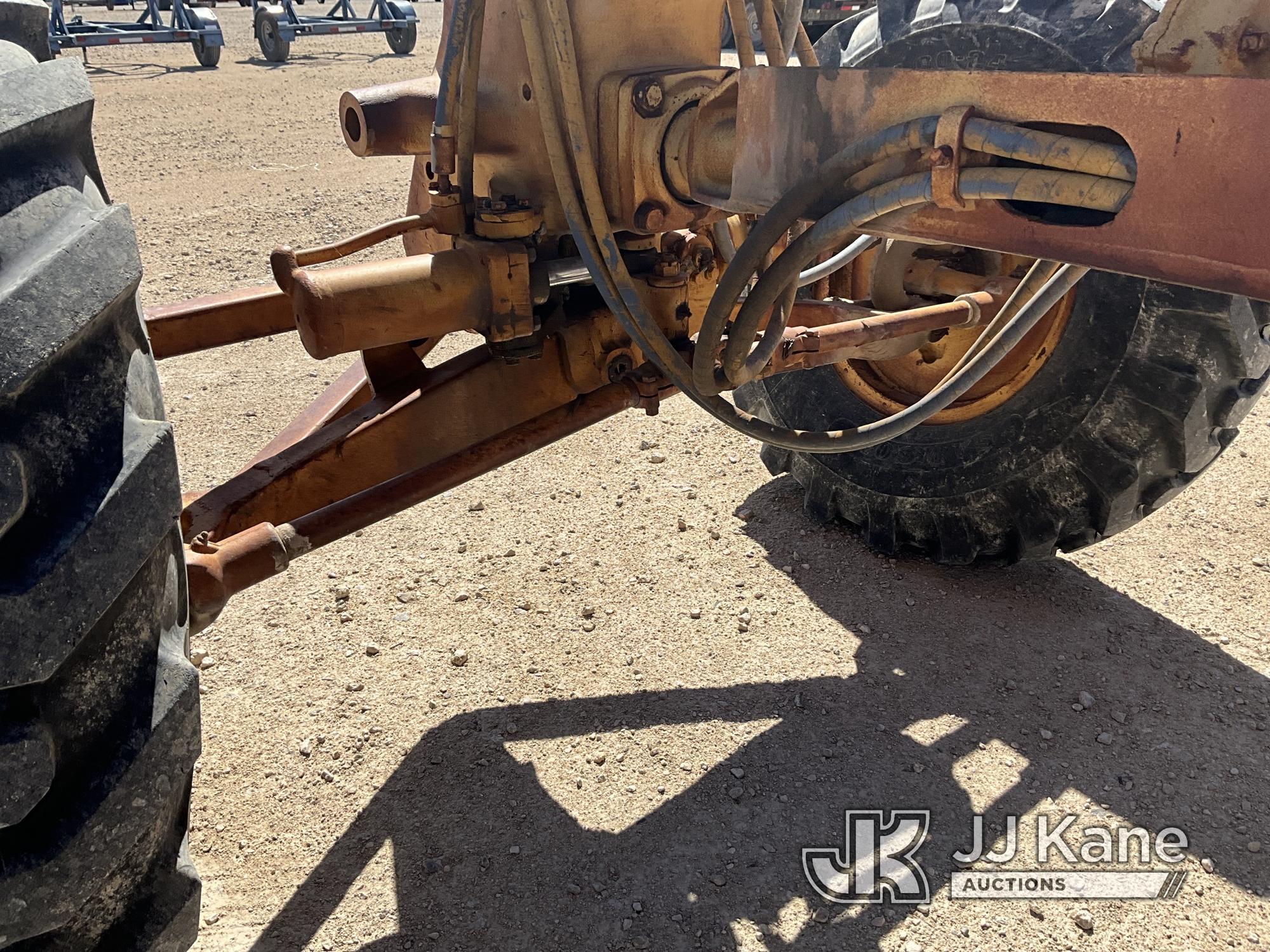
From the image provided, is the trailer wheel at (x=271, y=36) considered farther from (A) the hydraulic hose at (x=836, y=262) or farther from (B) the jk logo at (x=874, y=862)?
(B) the jk logo at (x=874, y=862)

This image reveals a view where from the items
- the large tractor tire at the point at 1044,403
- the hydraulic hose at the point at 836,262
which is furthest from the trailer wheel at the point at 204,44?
the hydraulic hose at the point at 836,262

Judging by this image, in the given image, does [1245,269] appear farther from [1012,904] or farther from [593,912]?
[593,912]

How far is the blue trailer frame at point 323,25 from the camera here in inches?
567

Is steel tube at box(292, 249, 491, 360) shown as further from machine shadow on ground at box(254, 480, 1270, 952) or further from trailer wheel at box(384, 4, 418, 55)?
trailer wheel at box(384, 4, 418, 55)

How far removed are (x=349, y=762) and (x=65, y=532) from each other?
1.32 meters

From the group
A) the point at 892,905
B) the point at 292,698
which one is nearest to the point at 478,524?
the point at 292,698

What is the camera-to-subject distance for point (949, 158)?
4.24 feet

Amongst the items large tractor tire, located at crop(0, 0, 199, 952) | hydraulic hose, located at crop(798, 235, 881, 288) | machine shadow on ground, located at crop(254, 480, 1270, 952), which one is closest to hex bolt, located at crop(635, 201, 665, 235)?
hydraulic hose, located at crop(798, 235, 881, 288)

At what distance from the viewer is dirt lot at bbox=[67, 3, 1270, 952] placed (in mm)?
2033

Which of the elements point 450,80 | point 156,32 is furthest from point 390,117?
point 156,32

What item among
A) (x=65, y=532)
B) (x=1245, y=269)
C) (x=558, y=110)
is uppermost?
(x=558, y=110)

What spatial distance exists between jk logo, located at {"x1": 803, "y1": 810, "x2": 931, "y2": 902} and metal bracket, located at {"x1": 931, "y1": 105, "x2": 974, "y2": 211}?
4.44 ft

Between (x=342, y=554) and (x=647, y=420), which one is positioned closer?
(x=342, y=554)

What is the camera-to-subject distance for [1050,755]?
7.93 feet
